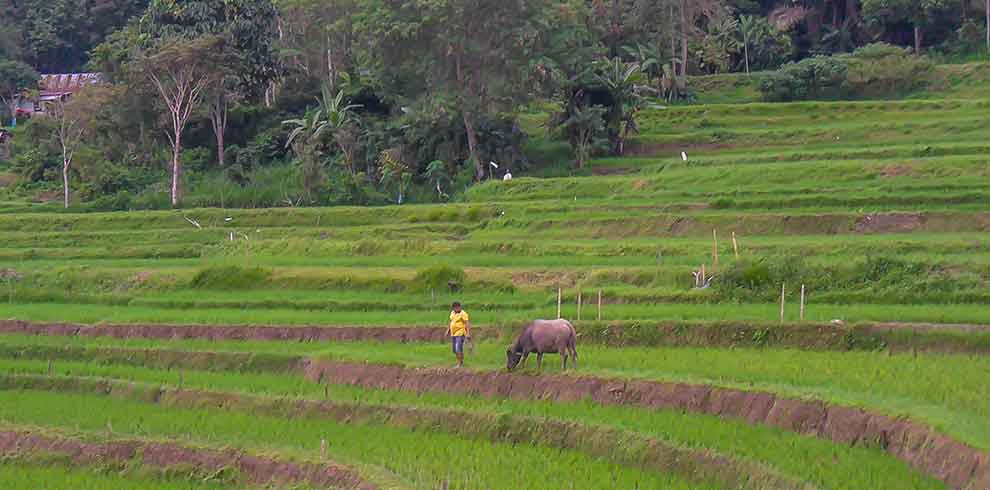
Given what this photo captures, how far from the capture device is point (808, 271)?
912 inches

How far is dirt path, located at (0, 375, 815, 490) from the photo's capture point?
12609mm

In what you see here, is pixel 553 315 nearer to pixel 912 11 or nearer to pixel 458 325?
pixel 458 325

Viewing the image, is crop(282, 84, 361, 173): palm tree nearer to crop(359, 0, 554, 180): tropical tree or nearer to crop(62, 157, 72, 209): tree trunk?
crop(359, 0, 554, 180): tropical tree

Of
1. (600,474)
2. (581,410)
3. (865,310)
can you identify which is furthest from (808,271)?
(600,474)

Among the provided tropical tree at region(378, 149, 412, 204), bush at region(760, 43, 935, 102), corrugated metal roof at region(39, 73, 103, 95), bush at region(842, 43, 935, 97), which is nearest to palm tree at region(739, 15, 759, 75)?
bush at region(760, 43, 935, 102)

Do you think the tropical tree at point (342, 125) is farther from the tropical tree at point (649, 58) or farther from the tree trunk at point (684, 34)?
the tree trunk at point (684, 34)

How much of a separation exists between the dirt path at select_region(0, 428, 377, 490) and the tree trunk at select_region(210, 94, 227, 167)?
32393 millimetres

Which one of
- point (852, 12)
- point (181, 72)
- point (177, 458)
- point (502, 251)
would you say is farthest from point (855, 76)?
point (177, 458)

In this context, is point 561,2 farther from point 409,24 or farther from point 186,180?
point 186,180

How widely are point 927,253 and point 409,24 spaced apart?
20908 mm

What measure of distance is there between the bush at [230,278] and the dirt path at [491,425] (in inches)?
357

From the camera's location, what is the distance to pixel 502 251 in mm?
29703

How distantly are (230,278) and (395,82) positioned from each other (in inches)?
645

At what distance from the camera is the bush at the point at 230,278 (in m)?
29.3
